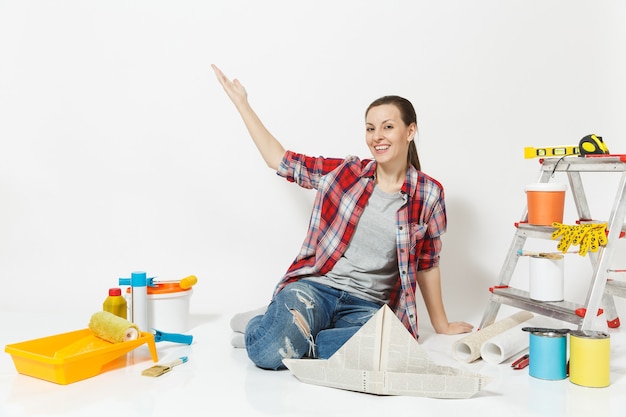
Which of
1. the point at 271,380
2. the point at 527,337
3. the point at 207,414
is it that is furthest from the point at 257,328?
the point at 527,337

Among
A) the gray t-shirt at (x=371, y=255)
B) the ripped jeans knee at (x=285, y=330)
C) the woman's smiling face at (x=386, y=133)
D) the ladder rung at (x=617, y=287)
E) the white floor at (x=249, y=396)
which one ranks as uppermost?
the woman's smiling face at (x=386, y=133)

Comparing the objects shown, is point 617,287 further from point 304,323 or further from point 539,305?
point 304,323

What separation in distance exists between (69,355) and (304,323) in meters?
0.81

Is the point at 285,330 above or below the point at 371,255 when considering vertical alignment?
below

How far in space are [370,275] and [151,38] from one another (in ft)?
5.82

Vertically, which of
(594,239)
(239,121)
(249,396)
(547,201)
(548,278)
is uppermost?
(239,121)

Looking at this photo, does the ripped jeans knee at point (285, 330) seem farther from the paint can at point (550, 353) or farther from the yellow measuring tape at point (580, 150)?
the yellow measuring tape at point (580, 150)

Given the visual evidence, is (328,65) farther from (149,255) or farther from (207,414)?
(207,414)

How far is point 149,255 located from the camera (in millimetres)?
3656

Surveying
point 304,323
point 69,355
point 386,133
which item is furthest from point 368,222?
point 69,355

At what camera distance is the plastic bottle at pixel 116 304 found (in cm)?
275

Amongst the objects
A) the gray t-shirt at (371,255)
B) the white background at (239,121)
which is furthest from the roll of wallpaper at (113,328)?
the white background at (239,121)

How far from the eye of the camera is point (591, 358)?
2.21 meters

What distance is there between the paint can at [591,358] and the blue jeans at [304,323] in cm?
74
